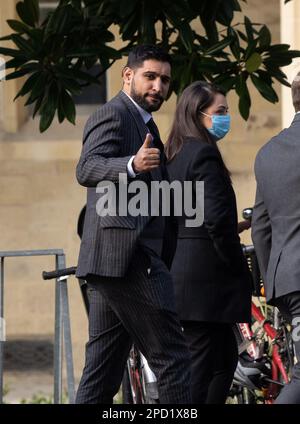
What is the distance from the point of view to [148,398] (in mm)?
8891

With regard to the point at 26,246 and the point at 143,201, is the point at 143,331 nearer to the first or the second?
the point at 143,201

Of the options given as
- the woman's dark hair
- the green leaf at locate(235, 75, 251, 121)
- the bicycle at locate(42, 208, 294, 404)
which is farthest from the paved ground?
the woman's dark hair

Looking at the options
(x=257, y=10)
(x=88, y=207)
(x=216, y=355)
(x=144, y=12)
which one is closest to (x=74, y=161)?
(x=257, y=10)

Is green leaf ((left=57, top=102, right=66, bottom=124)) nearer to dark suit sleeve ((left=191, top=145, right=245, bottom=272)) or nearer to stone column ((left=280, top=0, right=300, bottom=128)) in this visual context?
dark suit sleeve ((left=191, top=145, right=245, bottom=272))

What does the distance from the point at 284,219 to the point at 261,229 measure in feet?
0.71

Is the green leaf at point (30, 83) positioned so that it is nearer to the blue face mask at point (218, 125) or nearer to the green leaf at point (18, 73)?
the green leaf at point (18, 73)

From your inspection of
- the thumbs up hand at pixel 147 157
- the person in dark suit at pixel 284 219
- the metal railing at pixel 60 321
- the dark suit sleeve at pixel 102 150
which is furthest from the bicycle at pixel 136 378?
the thumbs up hand at pixel 147 157

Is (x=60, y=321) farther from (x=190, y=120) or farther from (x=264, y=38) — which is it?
(x=264, y=38)

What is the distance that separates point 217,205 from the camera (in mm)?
8156

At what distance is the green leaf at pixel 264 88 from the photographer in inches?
373

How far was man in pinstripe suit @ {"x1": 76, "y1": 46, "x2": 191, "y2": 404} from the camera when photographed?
7082 mm

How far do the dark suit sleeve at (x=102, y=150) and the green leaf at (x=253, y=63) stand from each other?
2.30 meters

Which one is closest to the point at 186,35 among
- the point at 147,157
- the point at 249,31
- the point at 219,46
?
the point at 219,46

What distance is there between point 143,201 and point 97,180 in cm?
23
